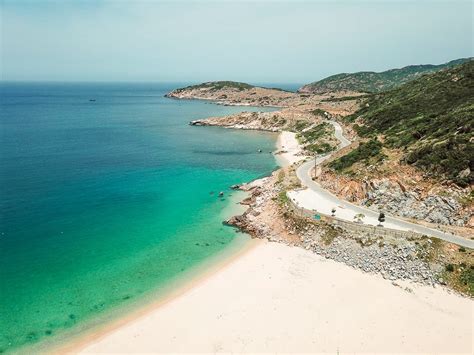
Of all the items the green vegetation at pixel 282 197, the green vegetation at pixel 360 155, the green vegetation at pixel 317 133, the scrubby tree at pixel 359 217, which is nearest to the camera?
the scrubby tree at pixel 359 217

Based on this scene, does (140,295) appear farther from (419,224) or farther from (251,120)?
(251,120)

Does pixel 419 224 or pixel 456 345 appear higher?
pixel 419 224

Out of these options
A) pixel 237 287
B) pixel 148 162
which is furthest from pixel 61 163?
pixel 237 287

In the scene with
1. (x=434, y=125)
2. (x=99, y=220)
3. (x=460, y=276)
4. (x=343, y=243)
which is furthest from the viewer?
(x=434, y=125)

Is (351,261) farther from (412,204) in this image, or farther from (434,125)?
(434,125)

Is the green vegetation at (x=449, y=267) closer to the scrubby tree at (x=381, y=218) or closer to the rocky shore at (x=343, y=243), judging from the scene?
the rocky shore at (x=343, y=243)

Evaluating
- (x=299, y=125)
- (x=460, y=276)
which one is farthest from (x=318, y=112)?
(x=460, y=276)

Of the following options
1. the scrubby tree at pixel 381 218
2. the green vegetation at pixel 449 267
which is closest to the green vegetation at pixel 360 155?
the scrubby tree at pixel 381 218
